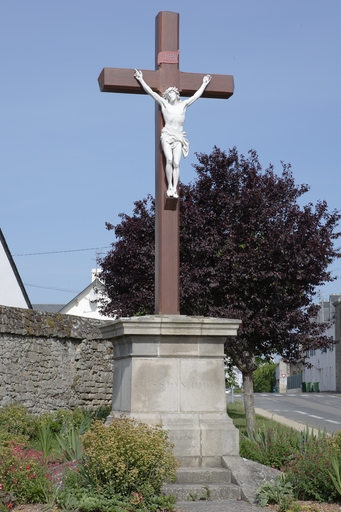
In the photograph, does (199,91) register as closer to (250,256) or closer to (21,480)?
(21,480)

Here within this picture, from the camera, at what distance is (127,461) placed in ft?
21.8

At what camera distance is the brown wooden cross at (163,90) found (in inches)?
335

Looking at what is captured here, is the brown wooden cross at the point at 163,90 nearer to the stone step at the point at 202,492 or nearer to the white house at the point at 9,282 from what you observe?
the stone step at the point at 202,492

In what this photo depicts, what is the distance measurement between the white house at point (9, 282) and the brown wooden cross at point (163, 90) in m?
17.0

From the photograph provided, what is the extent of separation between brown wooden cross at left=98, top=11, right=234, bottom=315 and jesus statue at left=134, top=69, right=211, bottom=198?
119mm

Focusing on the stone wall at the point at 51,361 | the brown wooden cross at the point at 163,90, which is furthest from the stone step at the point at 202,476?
the stone wall at the point at 51,361

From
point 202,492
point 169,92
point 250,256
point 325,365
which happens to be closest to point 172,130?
point 169,92

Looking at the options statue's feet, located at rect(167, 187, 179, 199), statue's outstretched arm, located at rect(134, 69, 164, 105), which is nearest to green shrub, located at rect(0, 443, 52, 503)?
statue's feet, located at rect(167, 187, 179, 199)

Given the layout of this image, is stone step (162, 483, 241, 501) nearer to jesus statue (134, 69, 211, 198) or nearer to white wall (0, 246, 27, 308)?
jesus statue (134, 69, 211, 198)

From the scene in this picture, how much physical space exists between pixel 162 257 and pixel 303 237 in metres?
8.03

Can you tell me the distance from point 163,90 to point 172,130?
554 millimetres

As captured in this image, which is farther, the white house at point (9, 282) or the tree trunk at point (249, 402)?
the white house at point (9, 282)

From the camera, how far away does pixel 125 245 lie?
690 inches

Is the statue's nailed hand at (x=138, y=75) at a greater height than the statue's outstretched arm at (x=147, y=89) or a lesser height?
greater
